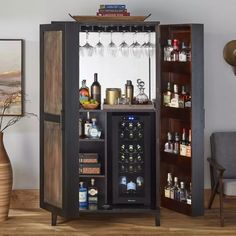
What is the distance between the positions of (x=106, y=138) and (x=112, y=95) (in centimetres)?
38

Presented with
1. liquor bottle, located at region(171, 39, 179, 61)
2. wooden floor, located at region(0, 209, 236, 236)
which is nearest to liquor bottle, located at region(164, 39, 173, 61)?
liquor bottle, located at region(171, 39, 179, 61)

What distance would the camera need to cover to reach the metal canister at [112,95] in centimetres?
571

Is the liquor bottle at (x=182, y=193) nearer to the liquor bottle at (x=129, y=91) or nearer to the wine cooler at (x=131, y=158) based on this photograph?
the wine cooler at (x=131, y=158)

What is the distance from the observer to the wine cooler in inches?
226

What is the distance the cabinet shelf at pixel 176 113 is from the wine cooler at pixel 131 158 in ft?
1.56

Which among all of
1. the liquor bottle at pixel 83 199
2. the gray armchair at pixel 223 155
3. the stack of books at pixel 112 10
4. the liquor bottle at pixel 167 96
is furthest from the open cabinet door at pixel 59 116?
the gray armchair at pixel 223 155

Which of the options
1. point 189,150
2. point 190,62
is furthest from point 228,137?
point 190,62

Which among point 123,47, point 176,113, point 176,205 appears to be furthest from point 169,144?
point 123,47

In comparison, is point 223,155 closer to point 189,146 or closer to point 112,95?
point 189,146

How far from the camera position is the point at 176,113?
6.17m

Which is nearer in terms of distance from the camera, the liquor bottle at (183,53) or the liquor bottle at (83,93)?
the liquor bottle at (83,93)

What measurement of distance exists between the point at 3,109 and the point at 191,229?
7.08 feet

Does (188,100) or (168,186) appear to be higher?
(188,100)

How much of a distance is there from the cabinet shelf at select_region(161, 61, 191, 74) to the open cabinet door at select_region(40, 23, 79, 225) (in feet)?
3.50
